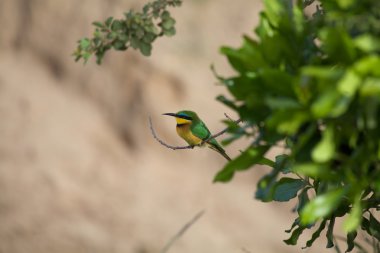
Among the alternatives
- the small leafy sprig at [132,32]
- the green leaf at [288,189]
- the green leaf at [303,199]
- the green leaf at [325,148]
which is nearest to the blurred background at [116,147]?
the small leafy sprig at [132,32]

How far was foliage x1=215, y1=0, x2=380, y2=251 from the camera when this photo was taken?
142 centimetres

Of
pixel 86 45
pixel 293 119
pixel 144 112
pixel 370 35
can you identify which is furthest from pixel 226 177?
pixel 144 112

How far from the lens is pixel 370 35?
145 centimetres

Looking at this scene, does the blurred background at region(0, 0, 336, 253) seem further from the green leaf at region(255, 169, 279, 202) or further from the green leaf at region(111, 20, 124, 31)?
the green leaf at region(255, 169, 279, 202)

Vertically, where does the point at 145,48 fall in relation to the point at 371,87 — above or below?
above

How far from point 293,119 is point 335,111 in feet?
0.28

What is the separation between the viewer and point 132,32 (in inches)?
114

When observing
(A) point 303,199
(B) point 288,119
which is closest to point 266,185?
(B) point 288,119

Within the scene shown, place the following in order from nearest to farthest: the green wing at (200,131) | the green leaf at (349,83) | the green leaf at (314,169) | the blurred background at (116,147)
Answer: the green leaf at (349,83), the green leaf at (314,169), the green wing at (200,131), the blurred background at (116,147)

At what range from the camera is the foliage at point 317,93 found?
1.42 meters

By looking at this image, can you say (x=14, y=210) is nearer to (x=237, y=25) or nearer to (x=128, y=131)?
(x=128, y=131)

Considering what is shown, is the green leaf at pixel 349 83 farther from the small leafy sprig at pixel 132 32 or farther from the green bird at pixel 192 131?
the green bird at pixel 192 131

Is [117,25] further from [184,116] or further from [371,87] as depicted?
[371,87]

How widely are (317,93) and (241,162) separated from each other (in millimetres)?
225
